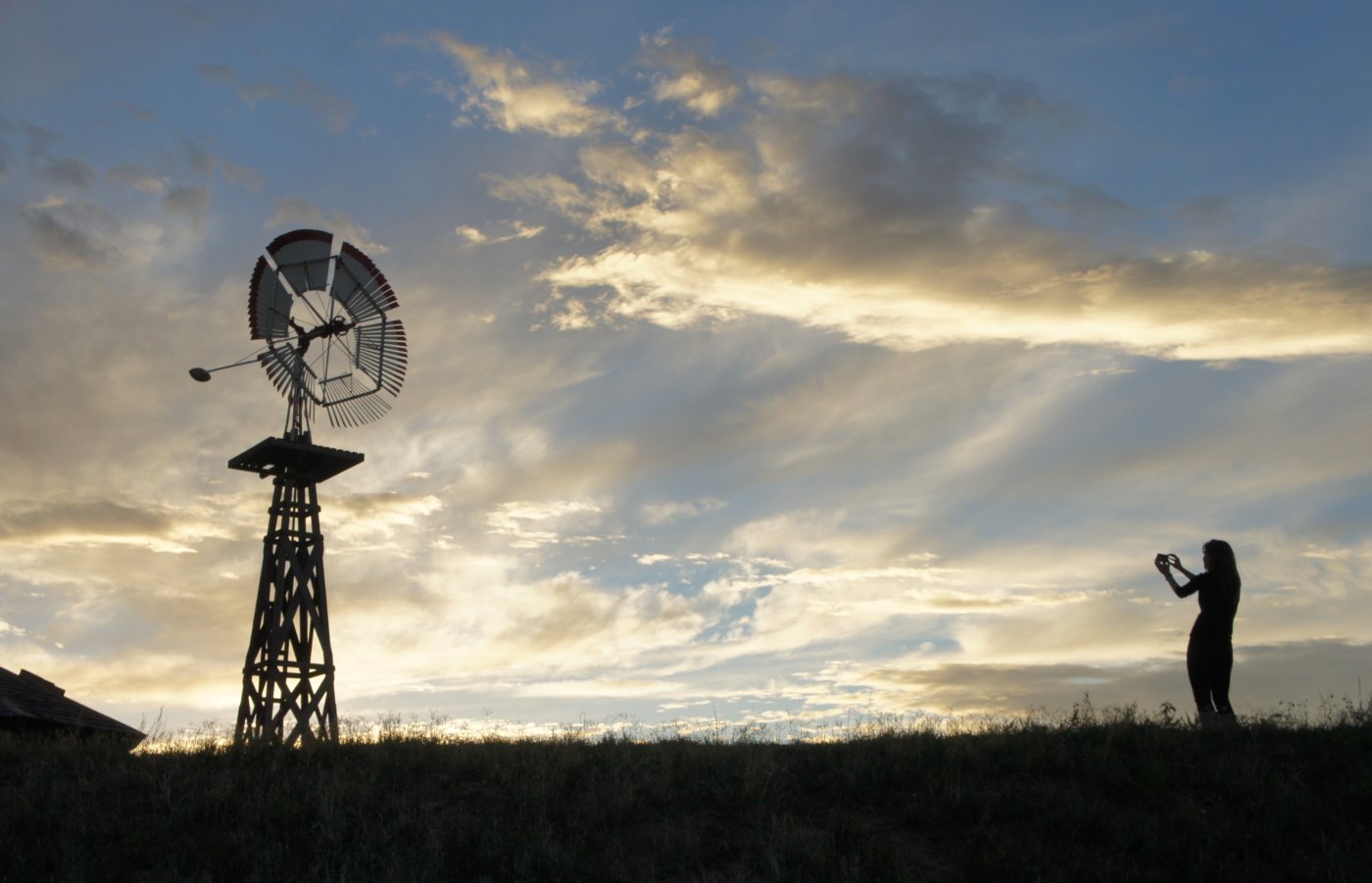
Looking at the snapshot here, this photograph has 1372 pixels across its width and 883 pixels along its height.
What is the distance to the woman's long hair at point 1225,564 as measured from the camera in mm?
15242

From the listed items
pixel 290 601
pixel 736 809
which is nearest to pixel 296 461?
pixel 290 601

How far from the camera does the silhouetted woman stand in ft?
49.8

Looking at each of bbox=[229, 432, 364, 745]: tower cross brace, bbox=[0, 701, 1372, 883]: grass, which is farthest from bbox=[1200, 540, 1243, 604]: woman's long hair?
bbox=[229, 432, 364, 745]: tower cross brace

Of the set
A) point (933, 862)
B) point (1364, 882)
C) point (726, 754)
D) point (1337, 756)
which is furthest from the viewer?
point (726, 754)

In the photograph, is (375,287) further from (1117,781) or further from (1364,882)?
(1364,882)

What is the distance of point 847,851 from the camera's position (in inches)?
502

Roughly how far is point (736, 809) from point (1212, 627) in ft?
24.0

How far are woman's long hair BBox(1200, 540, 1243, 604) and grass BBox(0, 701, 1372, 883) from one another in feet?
7.18

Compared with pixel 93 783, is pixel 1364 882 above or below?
below

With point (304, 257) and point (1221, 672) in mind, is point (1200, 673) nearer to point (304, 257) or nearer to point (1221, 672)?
point (1221, 672)

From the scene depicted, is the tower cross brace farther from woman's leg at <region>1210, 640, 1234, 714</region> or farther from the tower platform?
woman's leg at <region>1210, 640, 1234, 714</region>

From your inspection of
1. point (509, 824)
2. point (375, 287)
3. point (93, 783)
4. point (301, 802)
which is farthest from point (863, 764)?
point (375, 287)

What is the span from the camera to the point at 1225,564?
50.1ft

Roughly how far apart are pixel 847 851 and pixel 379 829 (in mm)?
5787
